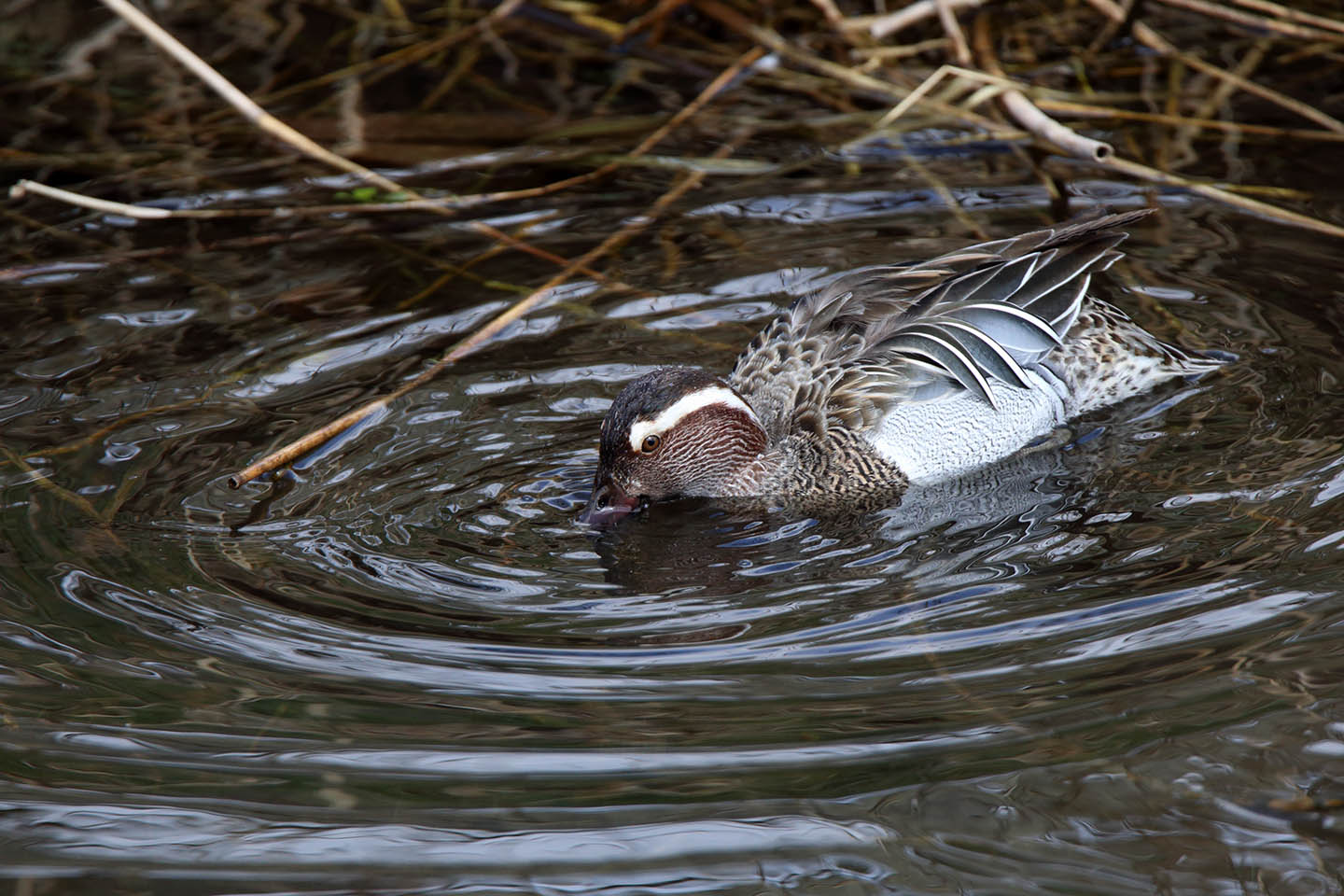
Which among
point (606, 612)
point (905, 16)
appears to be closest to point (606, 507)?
point (606, 612)

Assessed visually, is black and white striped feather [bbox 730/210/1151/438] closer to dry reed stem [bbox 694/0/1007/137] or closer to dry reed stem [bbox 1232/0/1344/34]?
dry reed stem [bbox 694/0/1007/137]

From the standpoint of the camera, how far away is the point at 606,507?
5836mm

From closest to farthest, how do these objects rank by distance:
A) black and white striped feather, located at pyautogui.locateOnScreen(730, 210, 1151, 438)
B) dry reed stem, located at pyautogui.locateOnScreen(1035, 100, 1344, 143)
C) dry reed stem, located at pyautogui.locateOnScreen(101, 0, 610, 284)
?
1. black and white striped feather, located at pyautogui.locateOnScreen(730, 210, 1151, 438)
2. dry reed stem, located at pyautogui.locateOnScreen(101, 0, 610, 284)
3. dry reed stem, located at pyautogui.locateOnScreen(1035, 100, 1344, 143)

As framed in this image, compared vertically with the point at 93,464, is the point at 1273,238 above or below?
above

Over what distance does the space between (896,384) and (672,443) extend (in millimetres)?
976

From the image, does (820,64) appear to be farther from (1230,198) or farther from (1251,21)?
(1230,198)

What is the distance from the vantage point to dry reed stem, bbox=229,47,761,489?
5.84 meters

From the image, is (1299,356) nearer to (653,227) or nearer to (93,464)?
(653,227)

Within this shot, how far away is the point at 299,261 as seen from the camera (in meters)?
7.54

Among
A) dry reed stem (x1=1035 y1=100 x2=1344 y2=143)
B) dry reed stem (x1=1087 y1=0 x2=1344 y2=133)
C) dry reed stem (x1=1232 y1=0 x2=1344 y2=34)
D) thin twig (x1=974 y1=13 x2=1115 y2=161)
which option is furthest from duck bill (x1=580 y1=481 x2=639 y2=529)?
dry reed stem (x1=1232 y1=0 x2=1344 y2=34)

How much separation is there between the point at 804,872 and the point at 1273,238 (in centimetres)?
489

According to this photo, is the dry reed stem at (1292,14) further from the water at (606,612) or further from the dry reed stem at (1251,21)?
the water at (606,612)

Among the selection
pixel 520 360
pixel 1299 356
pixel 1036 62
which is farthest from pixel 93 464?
pixel 1036 62

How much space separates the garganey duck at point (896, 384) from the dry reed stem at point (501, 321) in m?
1.07
